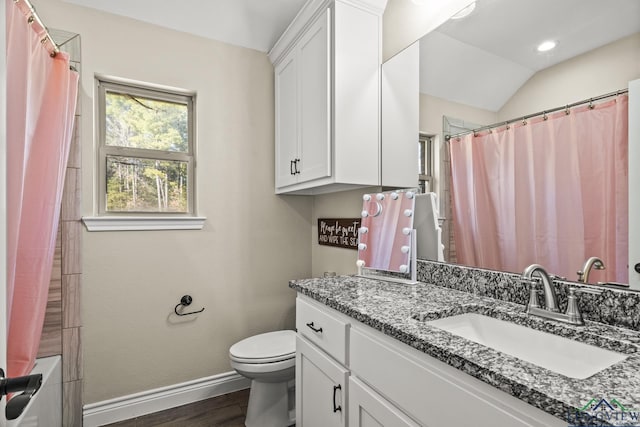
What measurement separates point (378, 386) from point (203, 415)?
149 cm

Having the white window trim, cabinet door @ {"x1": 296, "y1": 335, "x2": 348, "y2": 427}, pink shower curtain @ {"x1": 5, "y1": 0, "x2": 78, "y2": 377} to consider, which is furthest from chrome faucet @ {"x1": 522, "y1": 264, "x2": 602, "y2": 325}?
the white window trim

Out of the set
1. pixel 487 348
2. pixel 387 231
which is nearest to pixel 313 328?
pixel 387 231

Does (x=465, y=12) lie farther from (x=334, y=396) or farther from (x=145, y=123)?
(x=145, y=123)

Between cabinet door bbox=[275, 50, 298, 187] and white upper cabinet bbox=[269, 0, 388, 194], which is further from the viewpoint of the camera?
cabinet door bbox=[275, 50, 298, 187]

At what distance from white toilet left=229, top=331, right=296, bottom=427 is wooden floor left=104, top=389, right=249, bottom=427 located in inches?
6.8

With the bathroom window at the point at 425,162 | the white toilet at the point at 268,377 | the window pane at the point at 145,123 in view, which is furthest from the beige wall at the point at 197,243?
the bathroom window at the point at 425,162

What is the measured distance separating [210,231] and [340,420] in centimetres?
144

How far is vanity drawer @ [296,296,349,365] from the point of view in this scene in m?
1.16

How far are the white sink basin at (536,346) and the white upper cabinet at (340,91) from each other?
878mm

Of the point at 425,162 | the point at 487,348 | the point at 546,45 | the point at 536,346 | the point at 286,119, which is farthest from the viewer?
the point at 286,119

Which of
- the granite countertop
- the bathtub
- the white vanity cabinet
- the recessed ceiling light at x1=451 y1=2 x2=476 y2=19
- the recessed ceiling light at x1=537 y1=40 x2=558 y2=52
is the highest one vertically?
the recessed ceiling light at x1=451 y1=2 x2=476 y2=19

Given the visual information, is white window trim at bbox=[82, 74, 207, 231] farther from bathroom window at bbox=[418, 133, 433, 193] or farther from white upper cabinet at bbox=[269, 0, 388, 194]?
bathroom window at bbox=[418, 133, 433, 193]

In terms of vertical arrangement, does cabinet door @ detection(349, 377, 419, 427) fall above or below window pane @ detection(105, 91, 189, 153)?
below

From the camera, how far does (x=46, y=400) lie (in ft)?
4.87
